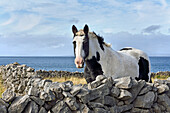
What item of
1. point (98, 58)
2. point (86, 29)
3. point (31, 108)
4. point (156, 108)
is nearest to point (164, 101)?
point (156, 108)

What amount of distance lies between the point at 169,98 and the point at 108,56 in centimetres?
195

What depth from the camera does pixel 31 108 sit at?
12.5 feet

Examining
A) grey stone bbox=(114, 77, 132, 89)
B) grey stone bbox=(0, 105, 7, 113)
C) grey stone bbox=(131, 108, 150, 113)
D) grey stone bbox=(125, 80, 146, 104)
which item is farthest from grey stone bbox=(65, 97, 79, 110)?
grey stone bbox=(131, 108, 150, 113)

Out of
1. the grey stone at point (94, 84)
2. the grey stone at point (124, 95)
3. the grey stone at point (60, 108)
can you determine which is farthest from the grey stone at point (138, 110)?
the grey stone at point (60, 108)

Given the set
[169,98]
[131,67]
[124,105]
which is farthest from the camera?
[131,67]

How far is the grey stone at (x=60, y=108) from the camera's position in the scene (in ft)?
13.2

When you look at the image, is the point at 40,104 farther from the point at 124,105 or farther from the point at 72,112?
the point at 124,105

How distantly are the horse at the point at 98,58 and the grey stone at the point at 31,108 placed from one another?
1.45m

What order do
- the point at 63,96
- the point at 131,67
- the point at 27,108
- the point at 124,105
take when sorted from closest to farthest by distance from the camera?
1. the point at 27,108
2. the point at 63,96
3. the point at 124,105
4. the point at 131,67

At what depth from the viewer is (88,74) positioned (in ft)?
19.2

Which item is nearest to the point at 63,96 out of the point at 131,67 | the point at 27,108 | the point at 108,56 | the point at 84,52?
the point at 27,108

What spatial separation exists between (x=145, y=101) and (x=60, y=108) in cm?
222

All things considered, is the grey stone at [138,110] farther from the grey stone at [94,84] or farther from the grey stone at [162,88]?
the grey stone at [94,84]

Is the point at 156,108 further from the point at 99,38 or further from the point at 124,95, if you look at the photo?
the point at 99,38
